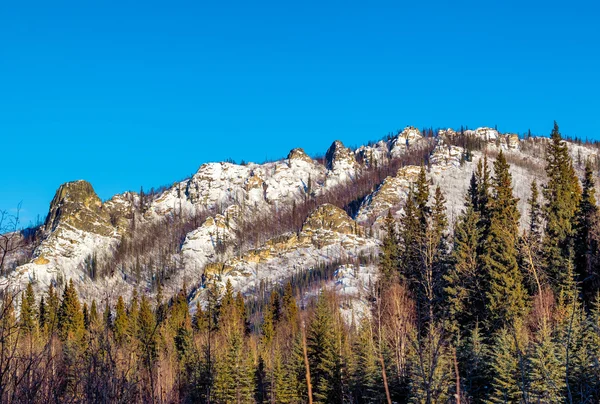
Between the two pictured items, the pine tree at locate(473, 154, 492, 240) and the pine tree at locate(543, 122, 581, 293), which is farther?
the pine tree at locate(473, 154, 492, 240)

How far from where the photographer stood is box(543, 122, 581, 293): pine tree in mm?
38487

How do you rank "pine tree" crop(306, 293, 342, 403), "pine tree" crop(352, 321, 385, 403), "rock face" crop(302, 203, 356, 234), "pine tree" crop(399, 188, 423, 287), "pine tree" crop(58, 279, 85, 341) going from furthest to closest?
"rock face" crop(302, 203, 356, 234)
"pine tree" crop(58, 279, 85, 341)
"pine tree" crop(399, 188, 423, 287)
"pine tree" crop(306, 293, 342, 403)
"pine tree" crop(352, 321, 385, 403)

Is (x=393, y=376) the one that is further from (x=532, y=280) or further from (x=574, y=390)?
(x=532, y=280)

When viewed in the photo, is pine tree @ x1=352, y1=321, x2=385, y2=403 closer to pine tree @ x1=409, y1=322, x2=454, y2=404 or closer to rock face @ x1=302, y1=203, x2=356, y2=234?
pine tree @ x1=409, y1=322, x2=454, y2=404

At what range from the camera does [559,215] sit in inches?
1732

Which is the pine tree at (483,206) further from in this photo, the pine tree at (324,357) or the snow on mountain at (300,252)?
the snow on mountain at (300,252)

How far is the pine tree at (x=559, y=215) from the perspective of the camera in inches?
1515

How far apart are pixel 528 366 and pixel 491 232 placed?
641 inches

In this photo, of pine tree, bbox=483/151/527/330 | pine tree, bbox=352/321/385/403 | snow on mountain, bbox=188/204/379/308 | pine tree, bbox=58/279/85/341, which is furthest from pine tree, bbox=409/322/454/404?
snow on mountain, bbox=188/204/379/308

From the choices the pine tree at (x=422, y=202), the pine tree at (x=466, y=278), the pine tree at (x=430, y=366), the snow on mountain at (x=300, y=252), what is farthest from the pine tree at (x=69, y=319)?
the snow on mountain at (x=300, y=252)

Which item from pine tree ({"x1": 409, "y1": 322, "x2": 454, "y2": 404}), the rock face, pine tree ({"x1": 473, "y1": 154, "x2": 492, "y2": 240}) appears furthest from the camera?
the rock face

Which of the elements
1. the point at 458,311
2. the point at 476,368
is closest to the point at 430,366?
the point at 476,368

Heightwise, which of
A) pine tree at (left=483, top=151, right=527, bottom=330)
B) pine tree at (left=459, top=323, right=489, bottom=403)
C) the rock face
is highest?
the rock face

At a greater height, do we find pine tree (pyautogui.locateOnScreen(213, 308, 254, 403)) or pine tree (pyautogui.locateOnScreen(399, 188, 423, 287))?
pine tree (pyautogui.locateOnScreen(399, 188, 423, 287))
